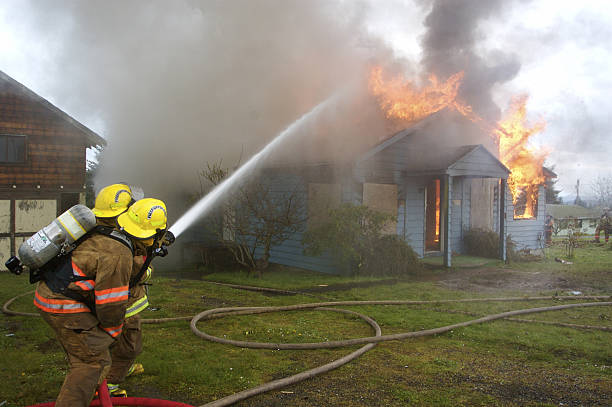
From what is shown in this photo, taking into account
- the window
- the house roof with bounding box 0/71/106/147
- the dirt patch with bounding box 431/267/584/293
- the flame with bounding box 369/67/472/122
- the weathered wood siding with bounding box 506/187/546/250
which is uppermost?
the flame with bounding box 369/67/472/122

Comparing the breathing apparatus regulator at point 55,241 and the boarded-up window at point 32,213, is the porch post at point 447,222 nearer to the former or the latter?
the breathing apparatus regulator at point 55,241

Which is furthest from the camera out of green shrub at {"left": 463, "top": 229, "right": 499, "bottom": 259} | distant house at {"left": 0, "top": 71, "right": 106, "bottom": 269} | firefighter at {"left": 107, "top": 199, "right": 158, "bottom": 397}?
green shrub at {"left": 463, "top": 229, "right": 499, "bottom": 259}

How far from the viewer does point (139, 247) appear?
4.12 meters

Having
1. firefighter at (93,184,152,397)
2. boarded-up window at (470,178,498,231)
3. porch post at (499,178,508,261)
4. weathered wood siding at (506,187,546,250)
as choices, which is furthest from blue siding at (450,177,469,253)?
firefighter at (93,184,152,397)

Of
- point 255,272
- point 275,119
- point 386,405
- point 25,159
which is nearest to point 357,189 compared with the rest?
point 255,272

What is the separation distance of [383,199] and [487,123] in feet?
19.7

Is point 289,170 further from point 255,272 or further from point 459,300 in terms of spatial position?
point 459,300

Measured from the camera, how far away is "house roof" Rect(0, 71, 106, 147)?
12086mm

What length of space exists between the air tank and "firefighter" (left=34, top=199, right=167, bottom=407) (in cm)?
14

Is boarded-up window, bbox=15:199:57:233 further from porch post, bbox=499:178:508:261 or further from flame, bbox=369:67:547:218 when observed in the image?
porch post, bbox=499:178:508:261

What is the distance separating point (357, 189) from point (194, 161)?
19.7ft

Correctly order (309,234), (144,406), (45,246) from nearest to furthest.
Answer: (45,246) < (144,406) < (309,234)

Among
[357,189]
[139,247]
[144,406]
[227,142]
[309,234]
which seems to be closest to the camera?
[144,406]

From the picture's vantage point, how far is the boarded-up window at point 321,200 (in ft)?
39.1
